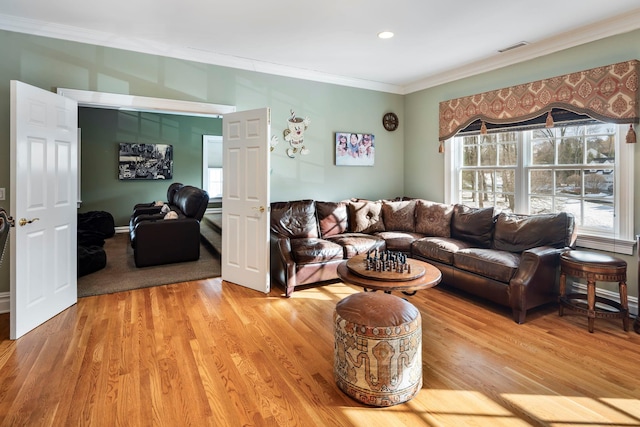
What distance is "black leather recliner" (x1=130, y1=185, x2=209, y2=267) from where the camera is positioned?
480 centimetres

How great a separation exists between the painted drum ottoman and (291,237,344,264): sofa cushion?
1.89m

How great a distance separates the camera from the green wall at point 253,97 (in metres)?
3.44

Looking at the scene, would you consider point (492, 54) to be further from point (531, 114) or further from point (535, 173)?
point (535, 173)

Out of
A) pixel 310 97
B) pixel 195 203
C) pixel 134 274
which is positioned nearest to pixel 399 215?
pixel 310 97

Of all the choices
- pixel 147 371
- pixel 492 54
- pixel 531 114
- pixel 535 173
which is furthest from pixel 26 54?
pixel 535 173

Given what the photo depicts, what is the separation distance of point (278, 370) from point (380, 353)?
2.56 ft

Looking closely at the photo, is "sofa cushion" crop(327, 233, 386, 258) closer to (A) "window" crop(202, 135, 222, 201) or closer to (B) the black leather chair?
(B) the black leather chair

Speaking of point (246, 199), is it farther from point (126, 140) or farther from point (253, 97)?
point (126, 140)

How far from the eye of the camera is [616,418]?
1912 mm

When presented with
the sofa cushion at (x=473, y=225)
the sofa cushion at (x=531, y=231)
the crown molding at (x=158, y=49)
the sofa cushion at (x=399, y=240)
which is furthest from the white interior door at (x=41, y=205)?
the sofa cushion at (x=531, y=231)

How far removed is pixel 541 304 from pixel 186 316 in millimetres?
3271

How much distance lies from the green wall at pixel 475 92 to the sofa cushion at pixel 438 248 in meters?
1.26

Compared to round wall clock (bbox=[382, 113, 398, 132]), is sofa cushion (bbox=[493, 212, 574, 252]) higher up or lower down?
lower down

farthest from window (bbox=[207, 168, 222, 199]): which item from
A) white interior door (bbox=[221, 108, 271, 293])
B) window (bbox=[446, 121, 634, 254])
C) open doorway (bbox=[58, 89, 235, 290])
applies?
window (bbox=[446, 121, 634, 254])
